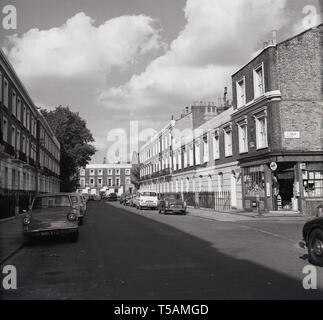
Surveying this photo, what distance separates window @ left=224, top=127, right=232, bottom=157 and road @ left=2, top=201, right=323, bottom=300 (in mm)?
19468

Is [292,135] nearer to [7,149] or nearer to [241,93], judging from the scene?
[241,93]

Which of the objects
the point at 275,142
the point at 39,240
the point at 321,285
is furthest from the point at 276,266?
the point at 275,142

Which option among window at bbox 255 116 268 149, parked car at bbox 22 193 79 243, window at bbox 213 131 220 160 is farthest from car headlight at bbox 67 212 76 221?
window at bbox 213 131 220 160

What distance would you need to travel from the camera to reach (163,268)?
8.77 meters

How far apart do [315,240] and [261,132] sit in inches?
773

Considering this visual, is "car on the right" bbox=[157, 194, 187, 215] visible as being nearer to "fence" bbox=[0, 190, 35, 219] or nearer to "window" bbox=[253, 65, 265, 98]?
"window" bbox=[253, 65, 265, 98]

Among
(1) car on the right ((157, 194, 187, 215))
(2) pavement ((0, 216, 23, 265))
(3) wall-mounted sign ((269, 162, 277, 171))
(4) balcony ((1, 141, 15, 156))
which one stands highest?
(4) balcony ((1, 141, 15, 156))

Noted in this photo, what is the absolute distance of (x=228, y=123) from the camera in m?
33.6

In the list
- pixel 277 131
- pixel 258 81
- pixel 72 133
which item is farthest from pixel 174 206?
pixel 72 133

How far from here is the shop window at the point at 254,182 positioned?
27.4m

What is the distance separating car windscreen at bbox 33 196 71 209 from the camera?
1427 centimetres
